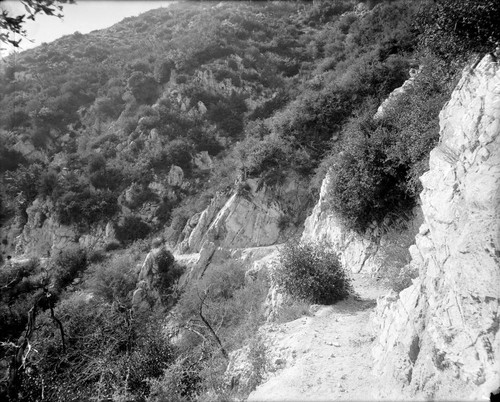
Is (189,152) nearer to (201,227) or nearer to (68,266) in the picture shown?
(201,227)

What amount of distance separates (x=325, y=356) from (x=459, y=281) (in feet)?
9.81

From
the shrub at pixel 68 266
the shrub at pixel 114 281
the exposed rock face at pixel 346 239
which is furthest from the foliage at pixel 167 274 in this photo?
the exposed rock face at pixel 346 239

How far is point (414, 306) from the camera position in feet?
18.2

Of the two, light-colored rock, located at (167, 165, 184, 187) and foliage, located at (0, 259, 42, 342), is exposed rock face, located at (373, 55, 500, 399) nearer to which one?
foliage, located at (0, 259, 42, 342)

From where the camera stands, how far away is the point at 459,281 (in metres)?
4.75

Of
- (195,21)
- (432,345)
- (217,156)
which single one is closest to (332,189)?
(432,345)

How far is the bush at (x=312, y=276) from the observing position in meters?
8.98

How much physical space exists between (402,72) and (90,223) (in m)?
19.7

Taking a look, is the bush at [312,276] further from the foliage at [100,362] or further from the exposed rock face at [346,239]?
the foliage at [100,362]

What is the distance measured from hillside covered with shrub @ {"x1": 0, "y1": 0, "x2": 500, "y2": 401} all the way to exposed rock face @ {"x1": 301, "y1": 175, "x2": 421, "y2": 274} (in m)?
0.50

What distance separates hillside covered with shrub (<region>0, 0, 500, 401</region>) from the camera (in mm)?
8031

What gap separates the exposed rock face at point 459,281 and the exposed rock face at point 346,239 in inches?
128

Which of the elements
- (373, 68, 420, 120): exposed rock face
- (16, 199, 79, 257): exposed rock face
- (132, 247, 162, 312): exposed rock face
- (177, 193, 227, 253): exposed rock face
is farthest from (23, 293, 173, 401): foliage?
(373, 68, 420, 120): exposed rock face

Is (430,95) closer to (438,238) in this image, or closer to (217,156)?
(438,238)
